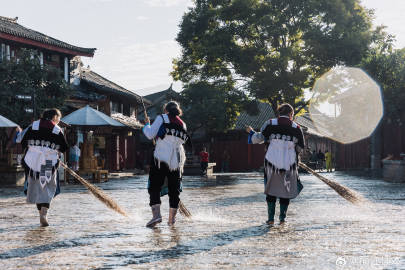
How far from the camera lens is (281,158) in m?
7.88

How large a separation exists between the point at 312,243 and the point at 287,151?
87.3 inches

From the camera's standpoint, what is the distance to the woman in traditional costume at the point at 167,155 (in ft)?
25.3

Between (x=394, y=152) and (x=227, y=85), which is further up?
(x=227, y=85)

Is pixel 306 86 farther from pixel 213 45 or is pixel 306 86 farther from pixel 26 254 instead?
pixel 26 254

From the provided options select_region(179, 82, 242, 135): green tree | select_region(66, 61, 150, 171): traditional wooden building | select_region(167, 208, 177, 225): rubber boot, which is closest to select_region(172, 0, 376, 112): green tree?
select_region(179, 82, 242, 135): green tree

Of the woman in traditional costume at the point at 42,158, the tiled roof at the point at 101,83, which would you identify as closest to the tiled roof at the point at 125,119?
the tiled roof at the point at 101,83

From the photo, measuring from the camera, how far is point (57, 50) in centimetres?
2931

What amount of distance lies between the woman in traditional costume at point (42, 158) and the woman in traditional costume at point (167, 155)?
1305 mm

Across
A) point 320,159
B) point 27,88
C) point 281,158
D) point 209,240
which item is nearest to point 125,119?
point 320,159

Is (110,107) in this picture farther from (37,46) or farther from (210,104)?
(37,46)

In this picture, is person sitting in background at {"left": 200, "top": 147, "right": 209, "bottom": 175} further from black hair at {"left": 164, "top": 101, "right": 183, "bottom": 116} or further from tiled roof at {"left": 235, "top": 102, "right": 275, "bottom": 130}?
black hair at {"left": 164, "top": 101, "right": 183, "bottom": 116}

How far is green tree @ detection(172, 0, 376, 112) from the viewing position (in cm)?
3070

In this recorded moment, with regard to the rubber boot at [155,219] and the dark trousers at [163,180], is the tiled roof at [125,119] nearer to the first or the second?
the dark trousers at [163,180]

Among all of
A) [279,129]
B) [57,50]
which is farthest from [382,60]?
[279,129]
